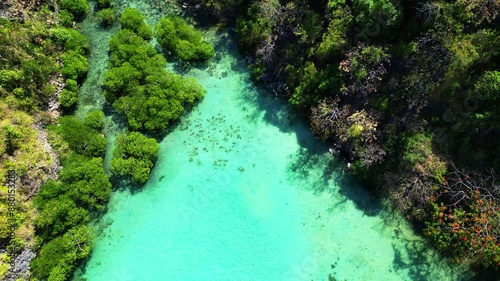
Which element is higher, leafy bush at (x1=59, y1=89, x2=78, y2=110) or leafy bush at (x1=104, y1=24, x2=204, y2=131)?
leafy bush at (x1=104, y1=24, x2=204, y2=131)

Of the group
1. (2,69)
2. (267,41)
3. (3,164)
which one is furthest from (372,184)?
(2,69)

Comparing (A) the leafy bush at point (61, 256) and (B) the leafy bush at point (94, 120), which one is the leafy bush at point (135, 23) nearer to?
(B) the leafy bush at point (94, 120)

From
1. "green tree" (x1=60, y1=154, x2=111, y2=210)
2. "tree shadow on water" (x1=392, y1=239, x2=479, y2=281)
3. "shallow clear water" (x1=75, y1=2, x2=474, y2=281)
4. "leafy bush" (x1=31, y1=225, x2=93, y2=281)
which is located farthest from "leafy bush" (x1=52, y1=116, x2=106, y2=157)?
"tree shadow on water" (x1=392, y1=239, x2=479, y2=281)

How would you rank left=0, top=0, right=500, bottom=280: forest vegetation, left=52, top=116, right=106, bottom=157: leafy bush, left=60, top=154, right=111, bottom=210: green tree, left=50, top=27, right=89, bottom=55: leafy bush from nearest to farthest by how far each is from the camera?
1. left=0, top=0, right=500, bottom=280: forest vegetation
2. left=60, top=154, right=111, bottom=210: green tree
3. left=52, top=116, right=106, bottom=157: leafy bush
4. left=50, top=27, right=89, bottom=55: leafy bush

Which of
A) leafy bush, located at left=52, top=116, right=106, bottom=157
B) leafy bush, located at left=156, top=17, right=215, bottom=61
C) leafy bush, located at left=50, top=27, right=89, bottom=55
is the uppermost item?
leafy bush, located at left=156, top=17, right=215, bottom=61

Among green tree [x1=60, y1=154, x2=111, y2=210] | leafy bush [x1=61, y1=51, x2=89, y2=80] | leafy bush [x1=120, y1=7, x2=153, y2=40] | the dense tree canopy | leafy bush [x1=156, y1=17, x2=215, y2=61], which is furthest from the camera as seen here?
leafy bush [x1=120, y1=7, x2=153, y2=40]

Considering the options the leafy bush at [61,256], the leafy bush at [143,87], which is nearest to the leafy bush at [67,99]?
the leafy bush at [143,87]

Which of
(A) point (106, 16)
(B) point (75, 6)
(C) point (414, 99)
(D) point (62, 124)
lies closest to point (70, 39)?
(B) point (75, 6)

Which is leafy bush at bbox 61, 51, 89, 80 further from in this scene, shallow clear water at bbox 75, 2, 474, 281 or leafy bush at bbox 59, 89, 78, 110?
shallow clear water at bbox 75, 2, 474, 281
